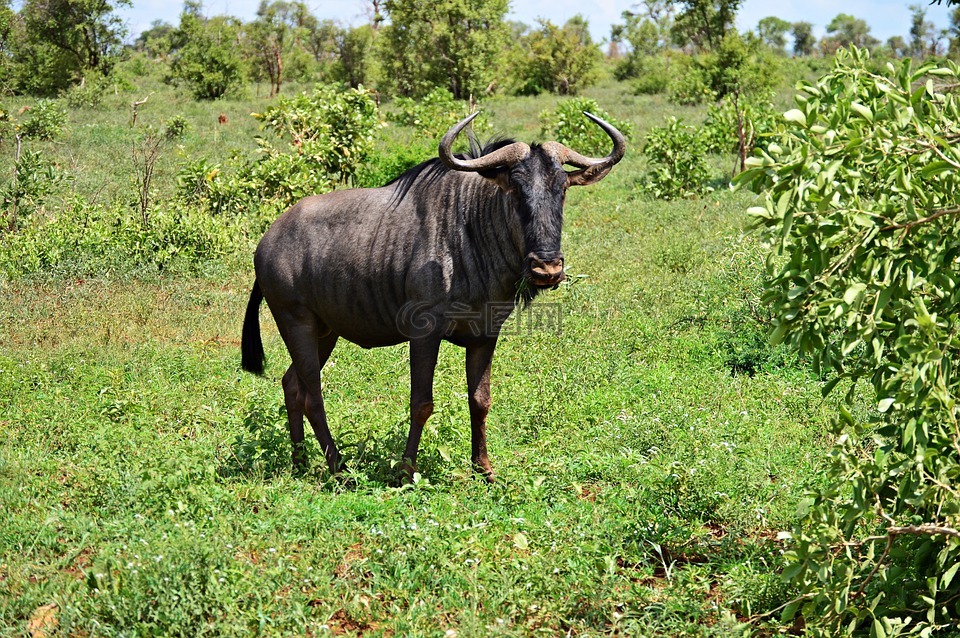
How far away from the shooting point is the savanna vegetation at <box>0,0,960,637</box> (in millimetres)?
3604

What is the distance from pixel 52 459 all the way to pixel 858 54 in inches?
197

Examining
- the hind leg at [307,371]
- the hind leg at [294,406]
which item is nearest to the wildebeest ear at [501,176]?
the hind leg at [307,371]

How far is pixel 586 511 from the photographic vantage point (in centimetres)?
518

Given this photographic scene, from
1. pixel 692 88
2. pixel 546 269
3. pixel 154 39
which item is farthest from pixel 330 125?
pixel 154 39

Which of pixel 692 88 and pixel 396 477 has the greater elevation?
pixel 692 88

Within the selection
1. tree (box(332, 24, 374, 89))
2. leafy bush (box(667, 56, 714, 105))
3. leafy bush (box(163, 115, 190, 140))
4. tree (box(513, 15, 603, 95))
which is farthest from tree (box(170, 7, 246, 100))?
leafy bush (box(667, 56, 714, 105))

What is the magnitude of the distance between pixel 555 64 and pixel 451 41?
6.97 metres

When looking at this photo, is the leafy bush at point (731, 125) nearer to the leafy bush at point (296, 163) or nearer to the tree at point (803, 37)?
the leafy bush at point (296, 163)

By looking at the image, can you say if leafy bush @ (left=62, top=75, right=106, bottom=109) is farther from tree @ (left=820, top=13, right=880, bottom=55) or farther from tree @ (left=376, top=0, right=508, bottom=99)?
tree @ (left=820, top=13, right=880, bottom=55)

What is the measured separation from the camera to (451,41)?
3356 cm

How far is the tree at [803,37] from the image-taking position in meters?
83.8

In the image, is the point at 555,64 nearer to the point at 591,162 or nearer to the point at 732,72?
the point at 732,72

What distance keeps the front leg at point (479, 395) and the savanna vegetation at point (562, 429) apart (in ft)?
0.59

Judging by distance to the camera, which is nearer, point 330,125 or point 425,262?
point 425,262
